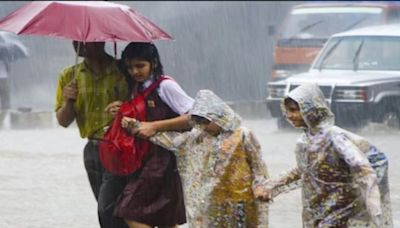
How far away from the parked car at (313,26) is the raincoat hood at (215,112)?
1376 cm

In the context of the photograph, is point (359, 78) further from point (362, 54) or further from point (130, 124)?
point (130, 124)

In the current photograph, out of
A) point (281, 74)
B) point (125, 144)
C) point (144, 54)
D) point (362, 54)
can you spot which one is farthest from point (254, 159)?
point (281, 74)

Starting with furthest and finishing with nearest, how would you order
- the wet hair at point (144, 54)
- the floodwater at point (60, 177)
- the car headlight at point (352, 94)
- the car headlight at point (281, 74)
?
1. the car headlight at point (281, 74)
2. the car headlight at point (352, 94)
3. the floodwater at point (60, 177)
4. the wet hair at point (144, 54)

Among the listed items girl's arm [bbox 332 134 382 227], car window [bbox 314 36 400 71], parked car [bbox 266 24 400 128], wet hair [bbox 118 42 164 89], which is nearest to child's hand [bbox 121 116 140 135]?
wet hair [bbox 118 42 164 89]

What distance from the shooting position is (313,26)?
21.0 m

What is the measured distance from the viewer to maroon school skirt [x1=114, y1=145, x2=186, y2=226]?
7.00m

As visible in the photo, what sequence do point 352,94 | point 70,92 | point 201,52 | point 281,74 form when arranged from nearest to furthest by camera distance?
point 70,92
point 352,94
point 281,74
point 201,52

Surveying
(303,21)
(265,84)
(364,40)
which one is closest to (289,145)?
(364,40)

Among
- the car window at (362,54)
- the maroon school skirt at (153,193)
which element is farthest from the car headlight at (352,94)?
the maroon school skirt at (153,193)

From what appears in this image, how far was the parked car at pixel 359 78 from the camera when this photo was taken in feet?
53.9

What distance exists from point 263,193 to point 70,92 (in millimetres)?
1347

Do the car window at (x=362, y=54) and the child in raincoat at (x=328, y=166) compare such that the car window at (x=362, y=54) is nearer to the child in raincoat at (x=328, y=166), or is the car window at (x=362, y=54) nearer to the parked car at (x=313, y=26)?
the parked car at (x=313, y=26)

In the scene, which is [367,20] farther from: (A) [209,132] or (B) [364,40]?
(A) [209,132]

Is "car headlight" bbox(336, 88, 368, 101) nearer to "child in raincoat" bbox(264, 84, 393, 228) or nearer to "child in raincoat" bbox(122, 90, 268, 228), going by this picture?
"child in raincoat" bbox(122, 90, 268, 228)
